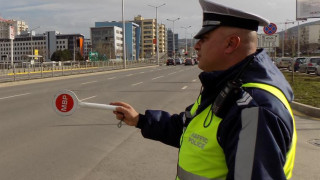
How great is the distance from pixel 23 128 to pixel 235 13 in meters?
7.22

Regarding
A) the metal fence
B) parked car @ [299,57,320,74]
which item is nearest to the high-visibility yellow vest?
the metal fence

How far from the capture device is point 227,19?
155 cm

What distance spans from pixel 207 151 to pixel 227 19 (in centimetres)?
58

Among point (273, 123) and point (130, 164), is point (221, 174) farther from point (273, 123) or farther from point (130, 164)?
point (130, 164)

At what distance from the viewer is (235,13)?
153 centimetres

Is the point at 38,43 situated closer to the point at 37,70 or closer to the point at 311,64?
the point at 37,70

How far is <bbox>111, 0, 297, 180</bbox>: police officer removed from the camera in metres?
1.26

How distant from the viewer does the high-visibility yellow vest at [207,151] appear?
1.40 m

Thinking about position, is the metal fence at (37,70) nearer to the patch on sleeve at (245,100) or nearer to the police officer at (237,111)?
the police officer at (237,111)

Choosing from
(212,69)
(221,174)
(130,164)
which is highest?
(212,69)

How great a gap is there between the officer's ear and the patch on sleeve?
270mm

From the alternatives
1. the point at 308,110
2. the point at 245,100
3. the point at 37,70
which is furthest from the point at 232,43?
the point at 37,70

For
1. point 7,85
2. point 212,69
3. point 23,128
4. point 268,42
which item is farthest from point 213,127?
point 7,85

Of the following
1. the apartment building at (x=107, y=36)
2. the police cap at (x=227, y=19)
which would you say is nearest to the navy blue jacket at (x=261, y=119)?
the police cap at (x=227, y=19)
